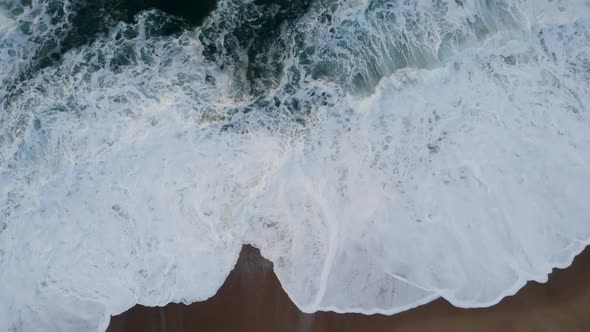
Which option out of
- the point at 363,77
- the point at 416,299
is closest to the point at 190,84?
the point at 363,77

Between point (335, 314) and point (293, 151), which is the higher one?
point (293, 151)

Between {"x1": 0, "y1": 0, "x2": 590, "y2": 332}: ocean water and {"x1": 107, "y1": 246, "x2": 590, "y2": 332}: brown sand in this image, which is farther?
{"x1": 0, "y1": 0, "x2": 590, "y2": 332}: ocean water

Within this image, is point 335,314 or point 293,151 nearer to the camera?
point 335,314

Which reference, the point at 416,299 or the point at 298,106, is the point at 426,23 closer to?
the point at 298,106

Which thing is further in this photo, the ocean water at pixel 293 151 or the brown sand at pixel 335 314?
the ocean water at pixel 293 151

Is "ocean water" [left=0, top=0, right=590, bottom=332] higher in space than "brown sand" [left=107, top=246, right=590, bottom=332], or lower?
higher
